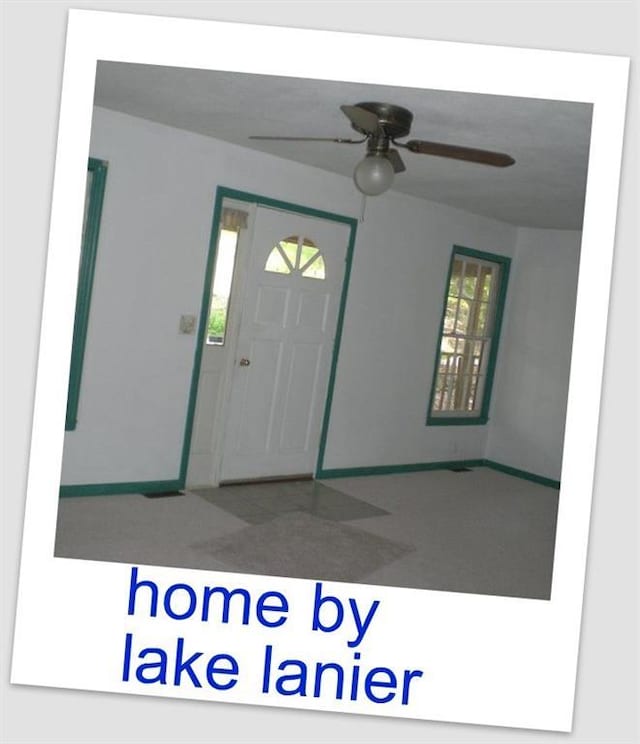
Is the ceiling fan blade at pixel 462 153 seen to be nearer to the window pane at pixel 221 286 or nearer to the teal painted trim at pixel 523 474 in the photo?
the window pane at pixel 221 286

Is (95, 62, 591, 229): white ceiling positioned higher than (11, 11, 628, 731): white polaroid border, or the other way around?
(95, 62, 591, 229): white ceiling

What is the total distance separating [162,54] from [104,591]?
1.60m

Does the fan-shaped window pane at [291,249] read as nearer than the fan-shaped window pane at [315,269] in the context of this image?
Yes

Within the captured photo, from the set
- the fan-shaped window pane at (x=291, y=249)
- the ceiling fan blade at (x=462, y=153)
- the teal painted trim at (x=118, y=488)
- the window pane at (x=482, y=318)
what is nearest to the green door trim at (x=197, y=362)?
the teal painted trim at (x=118, y=488)

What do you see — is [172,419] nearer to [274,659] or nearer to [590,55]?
[274,659]

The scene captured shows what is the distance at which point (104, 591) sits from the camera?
7.63 ft

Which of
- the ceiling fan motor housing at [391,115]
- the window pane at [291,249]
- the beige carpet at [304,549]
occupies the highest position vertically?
the ceiling fan motor housing at [391,115]

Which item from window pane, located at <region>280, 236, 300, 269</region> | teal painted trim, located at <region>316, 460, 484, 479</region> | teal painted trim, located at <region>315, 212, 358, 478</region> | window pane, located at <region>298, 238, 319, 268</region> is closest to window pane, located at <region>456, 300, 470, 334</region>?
teal painted trim, located at <region>316, 460, 484, 479</region>

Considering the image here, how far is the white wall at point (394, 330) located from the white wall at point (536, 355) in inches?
23.4

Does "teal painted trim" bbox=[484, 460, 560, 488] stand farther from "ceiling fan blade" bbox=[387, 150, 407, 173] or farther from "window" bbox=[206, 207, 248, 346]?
"ceiling fan blade" bbox=[387, 150, 407, 173]

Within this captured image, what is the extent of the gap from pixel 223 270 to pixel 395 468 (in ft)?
8.37

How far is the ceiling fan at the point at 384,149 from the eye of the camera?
11.0 feet

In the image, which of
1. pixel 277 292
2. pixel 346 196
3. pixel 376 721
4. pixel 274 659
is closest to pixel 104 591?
pixel 274 659

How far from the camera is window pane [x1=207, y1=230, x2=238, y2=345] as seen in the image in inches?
213
